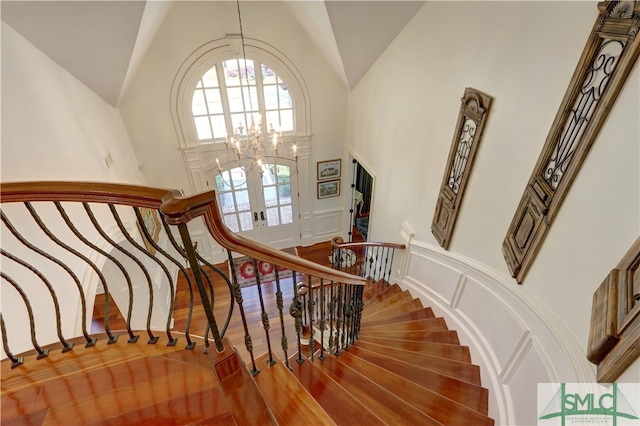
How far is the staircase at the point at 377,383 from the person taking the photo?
1.38 meters

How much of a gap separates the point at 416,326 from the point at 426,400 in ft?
3.94

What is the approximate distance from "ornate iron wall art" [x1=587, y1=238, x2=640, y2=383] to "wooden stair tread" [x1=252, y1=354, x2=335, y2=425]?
3.78 ft

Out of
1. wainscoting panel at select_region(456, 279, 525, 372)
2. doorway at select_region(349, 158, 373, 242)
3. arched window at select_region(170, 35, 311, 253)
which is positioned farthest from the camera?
doorway at select_region(349, 158, 373, 242)

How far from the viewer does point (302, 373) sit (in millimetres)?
1873

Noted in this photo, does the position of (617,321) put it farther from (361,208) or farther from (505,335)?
(361,208)

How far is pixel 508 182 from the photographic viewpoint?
2.23 metres

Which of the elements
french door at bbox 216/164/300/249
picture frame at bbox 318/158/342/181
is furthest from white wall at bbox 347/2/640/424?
french door at bbox 216/164/300/249

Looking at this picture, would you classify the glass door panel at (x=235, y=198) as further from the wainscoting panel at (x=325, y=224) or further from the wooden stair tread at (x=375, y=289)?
the wooden stair tread at (x=375, y=289)

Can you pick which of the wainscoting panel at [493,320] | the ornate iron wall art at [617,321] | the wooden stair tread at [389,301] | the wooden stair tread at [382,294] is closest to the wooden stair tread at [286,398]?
the ornate iron wall art at [617,321]

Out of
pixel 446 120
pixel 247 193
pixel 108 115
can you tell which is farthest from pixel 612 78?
pixel 247 193

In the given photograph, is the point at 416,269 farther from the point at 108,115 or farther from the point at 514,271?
the point at 108,115

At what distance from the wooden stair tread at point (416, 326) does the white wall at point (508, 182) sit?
139 millimetres

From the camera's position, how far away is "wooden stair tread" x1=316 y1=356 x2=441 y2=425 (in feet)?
6.03

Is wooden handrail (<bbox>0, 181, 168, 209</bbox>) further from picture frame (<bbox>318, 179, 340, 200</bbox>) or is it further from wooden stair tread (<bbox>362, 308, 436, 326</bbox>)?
picture frame (<bbox>318, 179, 340, 200</bbox>)
